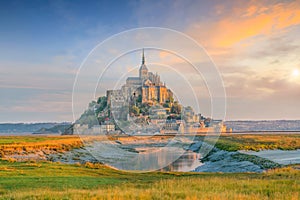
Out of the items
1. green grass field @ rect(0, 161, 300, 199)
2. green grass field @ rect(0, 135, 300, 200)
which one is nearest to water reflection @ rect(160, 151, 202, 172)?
green grass field @ rect(0, 135, 300, 200)

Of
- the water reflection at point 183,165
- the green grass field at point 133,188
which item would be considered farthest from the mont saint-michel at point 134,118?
the green grass field at point 133,188

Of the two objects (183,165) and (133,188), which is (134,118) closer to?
(183,165)

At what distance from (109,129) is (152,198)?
5771 centimetres

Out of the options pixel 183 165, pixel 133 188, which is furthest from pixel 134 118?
pixel 133 188

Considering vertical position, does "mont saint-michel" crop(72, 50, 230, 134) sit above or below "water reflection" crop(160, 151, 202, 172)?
above

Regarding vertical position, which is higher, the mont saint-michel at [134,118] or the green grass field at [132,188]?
the mont saint-michel at [134,118]

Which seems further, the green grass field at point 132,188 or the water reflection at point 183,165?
the water reflection at point 183,165

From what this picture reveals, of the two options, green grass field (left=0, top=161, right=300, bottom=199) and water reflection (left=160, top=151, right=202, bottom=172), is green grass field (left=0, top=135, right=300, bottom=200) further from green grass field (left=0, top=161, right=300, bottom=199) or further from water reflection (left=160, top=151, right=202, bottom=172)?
water reflection (left=160, top=151, right=202, bottom=172)

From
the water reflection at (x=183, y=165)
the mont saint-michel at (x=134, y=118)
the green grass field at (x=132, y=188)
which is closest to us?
the green grass field at (x=132, y=188)

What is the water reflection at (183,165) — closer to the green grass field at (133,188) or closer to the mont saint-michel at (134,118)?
the mont saint-michel at (134,118)

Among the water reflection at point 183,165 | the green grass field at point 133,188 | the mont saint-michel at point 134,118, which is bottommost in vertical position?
the water reflection at point 183,165

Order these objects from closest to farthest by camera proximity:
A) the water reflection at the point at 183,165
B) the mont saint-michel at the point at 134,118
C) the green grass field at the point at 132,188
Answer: the green grass field at the point at 132,188 → the water reflection at the point at 183,165 → the mont saint-michel at the point at 134,118

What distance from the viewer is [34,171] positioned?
2722cm

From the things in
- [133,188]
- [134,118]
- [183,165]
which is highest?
[134,118]
